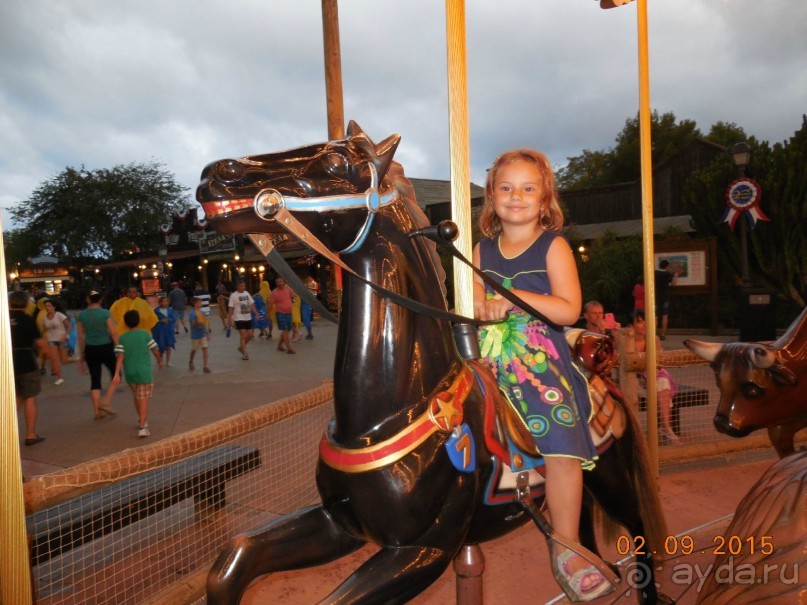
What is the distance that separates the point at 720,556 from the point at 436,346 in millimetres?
854

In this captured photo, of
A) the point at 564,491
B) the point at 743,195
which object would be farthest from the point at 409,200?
the point at 743,195

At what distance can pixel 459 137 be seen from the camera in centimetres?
180

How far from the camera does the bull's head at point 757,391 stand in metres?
2.50

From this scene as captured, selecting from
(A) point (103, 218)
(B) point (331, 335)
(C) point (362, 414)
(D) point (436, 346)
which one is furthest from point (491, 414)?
(A) point (103, 218)

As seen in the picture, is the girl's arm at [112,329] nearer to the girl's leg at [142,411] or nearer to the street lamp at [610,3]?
the girl's leg at [142,411]

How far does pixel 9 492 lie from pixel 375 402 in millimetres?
791

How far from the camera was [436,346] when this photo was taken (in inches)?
62.1

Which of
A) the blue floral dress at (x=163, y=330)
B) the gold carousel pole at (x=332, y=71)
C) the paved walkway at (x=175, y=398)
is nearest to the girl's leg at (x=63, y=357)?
the paved walkway at (x=175, y=398)

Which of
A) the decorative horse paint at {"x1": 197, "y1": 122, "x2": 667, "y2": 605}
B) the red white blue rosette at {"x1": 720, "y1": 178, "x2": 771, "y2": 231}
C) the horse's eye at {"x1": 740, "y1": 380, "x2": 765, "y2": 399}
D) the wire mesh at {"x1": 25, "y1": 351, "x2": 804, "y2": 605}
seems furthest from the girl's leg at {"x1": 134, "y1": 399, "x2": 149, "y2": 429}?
the red white blue rosette at {"x1": 720, "y1": 178, "x2": 771, "y2": 231}

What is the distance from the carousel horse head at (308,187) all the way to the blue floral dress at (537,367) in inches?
19.2

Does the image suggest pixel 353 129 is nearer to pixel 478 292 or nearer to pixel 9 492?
pixel 478 292

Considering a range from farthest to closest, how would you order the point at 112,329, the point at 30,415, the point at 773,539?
the point at 112,329 < the point at 30,415 < the point at 773,539

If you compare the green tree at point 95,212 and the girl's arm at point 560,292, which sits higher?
the green tree at point 95,212

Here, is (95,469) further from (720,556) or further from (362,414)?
(720,556)
